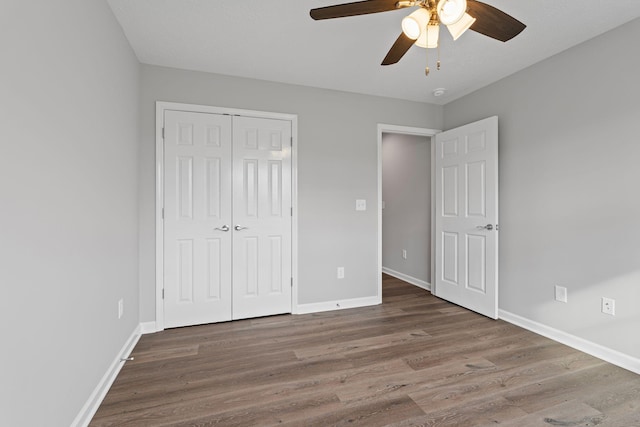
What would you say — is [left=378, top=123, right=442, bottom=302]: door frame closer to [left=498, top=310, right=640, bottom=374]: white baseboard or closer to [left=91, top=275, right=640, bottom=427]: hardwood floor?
[left=91, top=275, right=640, bottom=427]: hardwood floor

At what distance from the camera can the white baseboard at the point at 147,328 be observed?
273 cm

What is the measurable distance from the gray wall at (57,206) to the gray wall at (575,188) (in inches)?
134

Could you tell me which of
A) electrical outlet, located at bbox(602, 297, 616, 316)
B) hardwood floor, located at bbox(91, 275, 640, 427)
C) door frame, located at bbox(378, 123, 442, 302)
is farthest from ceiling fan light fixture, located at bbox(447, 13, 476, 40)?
electrical outlet, located at bbox(602, 297, 616, 316)

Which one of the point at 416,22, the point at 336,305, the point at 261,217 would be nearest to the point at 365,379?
the point at 336,305

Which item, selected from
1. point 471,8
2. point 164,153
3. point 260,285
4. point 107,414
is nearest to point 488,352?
point 260,285

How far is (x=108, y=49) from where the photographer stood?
1944 millimetres

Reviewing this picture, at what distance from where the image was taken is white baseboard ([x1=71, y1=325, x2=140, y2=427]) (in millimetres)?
1539

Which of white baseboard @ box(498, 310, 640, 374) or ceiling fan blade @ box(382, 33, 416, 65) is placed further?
white baseboard @ box(498, 310, 640, 374)

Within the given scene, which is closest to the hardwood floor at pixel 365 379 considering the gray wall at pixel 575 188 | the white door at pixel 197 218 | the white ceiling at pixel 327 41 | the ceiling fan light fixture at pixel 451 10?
the white door at pixel 197 218

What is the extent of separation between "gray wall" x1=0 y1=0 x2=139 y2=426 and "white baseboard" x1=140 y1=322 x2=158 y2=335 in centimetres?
67

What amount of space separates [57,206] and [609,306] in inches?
138

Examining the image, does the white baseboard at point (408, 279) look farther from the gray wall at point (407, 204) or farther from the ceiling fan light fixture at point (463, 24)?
the ceiling fan light fixture at point (463, 24)

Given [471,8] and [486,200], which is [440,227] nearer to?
[486,200]

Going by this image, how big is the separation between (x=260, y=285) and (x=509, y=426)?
2244mm
